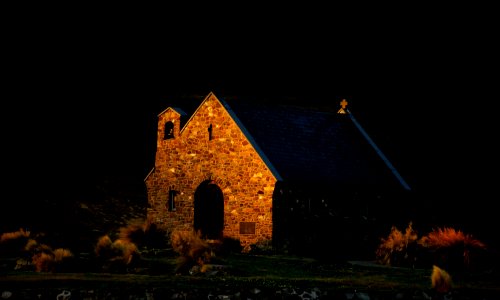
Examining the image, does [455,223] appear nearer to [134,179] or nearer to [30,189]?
[134,179]

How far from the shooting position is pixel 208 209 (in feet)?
120

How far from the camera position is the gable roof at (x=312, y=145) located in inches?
1364

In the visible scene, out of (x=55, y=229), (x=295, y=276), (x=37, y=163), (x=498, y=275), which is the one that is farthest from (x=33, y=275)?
(x=37, y=163)

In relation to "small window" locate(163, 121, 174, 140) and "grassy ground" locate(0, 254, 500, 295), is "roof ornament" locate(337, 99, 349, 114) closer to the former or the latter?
"small window" locate(163, 121, 174, 140)

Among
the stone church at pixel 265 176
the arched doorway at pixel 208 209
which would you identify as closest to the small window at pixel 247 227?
the stone church at pixel 265 176

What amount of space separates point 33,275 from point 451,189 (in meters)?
21.9

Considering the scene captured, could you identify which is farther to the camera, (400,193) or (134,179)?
(134,179)

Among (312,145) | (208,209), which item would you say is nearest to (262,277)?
(208,209)

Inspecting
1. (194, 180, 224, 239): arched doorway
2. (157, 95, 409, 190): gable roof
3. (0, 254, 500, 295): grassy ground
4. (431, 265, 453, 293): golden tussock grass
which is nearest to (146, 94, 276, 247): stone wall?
(194, 180, 224, 239): arched doorway

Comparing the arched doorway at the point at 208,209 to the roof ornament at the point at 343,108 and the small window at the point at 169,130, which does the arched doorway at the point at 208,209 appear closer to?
the small window at the point at 169,130

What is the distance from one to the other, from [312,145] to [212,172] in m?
4.53

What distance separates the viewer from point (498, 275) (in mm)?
23953

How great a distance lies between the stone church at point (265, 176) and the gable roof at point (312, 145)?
0.05 m

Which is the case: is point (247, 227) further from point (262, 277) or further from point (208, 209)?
point (262, 277)
